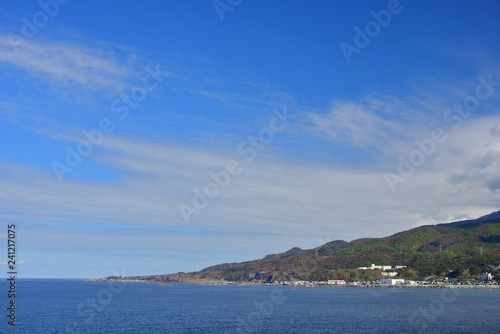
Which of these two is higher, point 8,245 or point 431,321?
point 8,245

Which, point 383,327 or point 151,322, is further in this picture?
point 151,322

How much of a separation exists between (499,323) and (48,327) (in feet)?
325

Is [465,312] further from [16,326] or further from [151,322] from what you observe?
[16,326]

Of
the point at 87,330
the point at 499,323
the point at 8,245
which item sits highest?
the point at 8,245

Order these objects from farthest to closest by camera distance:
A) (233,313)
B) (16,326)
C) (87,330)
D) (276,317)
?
(233,313) < (276,317) < (16,326) < (87,330)

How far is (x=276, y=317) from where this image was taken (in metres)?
109

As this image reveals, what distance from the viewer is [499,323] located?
96688 mm

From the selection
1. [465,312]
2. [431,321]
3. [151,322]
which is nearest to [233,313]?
[151,322]

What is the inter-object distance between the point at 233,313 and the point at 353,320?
33.9 meters

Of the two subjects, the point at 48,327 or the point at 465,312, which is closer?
the point at 48,327

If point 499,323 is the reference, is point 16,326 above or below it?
above

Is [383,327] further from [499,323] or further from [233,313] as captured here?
[233,313]

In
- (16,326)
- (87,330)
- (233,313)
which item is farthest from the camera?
(233,313)

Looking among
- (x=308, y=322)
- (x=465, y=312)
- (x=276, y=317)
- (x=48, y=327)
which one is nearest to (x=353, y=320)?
(x=308, y=322)
